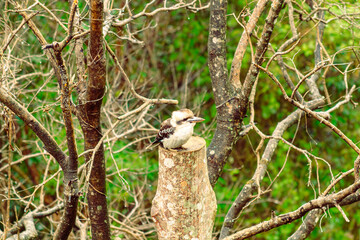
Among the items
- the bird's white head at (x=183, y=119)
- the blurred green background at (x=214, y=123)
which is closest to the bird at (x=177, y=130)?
the bird's white head at (x=183, y=119)

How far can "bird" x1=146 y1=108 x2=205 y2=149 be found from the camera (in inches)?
118

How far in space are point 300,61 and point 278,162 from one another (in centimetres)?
171

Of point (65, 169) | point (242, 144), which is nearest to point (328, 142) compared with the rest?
point (242, 144)

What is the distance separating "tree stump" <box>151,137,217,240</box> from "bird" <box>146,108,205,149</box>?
0.07m

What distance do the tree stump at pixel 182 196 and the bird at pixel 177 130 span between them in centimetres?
7

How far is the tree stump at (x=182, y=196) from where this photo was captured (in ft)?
9.53

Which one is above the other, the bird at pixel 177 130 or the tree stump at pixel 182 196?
the bird at pixel 177 130

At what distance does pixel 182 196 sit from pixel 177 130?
0.46 metres

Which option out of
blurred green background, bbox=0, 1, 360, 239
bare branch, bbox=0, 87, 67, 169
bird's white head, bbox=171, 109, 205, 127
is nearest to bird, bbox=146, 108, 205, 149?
bird's white head, bbox=171, 109, 205, 127

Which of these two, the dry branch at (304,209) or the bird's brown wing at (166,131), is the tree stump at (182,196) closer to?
the bird's brown wing at (166,131)

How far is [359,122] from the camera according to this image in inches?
281

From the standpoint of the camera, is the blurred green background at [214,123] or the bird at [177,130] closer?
the bird at [177,130]

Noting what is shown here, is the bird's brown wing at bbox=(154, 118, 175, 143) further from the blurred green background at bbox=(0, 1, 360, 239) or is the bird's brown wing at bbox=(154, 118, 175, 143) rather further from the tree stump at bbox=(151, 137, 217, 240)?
the blurred green background at bbox=(0, 1, 360, 239)

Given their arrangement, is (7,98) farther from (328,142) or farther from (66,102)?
(328,142)
